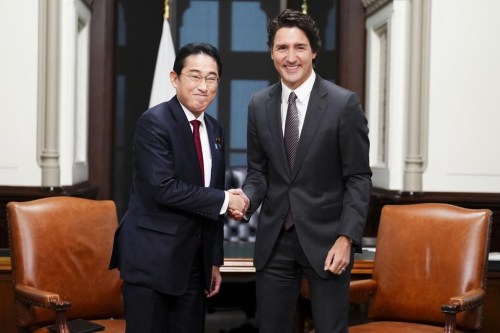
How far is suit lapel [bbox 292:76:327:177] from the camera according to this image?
2.16 m

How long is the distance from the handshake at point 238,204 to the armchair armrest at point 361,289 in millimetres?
757

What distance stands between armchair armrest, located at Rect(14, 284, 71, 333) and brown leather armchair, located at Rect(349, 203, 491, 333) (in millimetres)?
1045

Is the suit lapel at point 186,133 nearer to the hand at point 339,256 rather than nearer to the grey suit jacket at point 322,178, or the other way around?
the grey suit jacket at point 322,178

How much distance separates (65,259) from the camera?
2.78 m

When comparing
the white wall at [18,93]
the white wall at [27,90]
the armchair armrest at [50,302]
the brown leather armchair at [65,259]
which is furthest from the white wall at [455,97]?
the armchair armrest at [50,302]

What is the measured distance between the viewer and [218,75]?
7.41 ft

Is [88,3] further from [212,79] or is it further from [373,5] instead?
[212,79]

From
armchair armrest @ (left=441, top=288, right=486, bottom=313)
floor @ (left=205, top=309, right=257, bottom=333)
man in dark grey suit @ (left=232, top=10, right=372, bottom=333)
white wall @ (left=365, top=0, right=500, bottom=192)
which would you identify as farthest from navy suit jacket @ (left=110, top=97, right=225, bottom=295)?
white wall @ (left=365, top=0, right=500, bottom=192)

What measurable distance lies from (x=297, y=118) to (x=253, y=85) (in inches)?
162

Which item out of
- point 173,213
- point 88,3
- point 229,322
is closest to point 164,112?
point 173,213

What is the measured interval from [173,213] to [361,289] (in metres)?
1.00

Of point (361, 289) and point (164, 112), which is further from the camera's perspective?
point (361, 289)

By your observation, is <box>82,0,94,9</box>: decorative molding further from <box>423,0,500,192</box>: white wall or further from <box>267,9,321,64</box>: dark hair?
<box>267,9,321,64</box>: dark hair

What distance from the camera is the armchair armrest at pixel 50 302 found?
2467 millimetres
